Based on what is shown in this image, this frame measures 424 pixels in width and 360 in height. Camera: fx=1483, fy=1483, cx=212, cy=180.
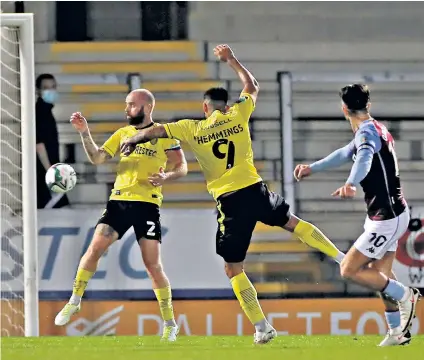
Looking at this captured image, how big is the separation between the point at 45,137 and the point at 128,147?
2966 mm

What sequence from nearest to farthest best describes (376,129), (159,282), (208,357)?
(208,357) < (376,129) < (159,282)

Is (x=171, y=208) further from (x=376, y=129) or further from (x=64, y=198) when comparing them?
(x=376, y=129)

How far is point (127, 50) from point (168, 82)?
0.49 metres

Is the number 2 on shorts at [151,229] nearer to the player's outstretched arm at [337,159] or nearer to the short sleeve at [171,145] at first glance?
the short sleeve at [171,145]

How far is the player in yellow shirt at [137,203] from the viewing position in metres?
11.2

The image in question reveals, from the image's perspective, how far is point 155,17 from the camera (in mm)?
13992

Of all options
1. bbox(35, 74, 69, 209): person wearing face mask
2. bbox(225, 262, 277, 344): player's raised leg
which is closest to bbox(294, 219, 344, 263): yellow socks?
bbox(225, 262, 277, 344): player's raised leg

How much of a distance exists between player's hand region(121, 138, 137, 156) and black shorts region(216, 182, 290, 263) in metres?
0.80

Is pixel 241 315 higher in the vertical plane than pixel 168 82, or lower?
lower

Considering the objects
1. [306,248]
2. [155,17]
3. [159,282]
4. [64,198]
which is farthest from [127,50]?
[159,282]

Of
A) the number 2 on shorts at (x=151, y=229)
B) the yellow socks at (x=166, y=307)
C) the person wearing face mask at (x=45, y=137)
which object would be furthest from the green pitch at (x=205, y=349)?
the person wearing face mask at (x=45, y=137)

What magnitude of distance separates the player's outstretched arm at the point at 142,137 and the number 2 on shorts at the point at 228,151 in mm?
369

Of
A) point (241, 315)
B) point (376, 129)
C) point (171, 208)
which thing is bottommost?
point (241, 315)

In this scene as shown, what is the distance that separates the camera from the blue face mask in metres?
13.8
